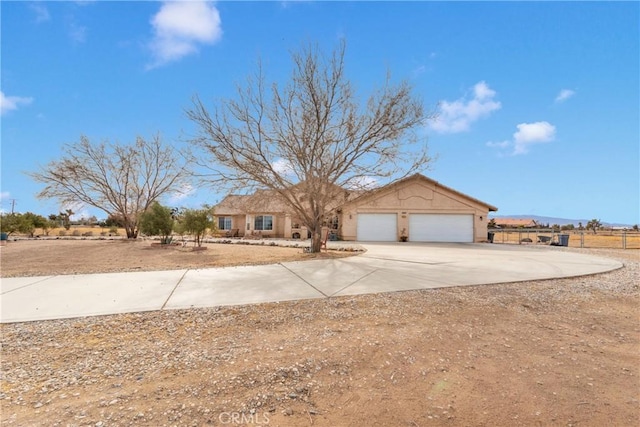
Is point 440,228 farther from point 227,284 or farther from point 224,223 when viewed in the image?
point 227,284

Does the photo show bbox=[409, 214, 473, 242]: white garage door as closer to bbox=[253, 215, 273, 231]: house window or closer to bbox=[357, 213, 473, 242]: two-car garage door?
bbox=[357, 213, 473, 242]: two-car garage door

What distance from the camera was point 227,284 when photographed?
730cm

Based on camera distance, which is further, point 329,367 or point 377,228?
point 377,228

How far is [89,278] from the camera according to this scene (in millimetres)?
8039

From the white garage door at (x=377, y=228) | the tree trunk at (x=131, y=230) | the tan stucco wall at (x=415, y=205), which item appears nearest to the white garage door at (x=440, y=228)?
the tan stucco wall at (x=415, y=205)

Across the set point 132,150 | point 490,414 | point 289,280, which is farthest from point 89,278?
point 132,150

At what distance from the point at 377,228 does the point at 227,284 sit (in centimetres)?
1906

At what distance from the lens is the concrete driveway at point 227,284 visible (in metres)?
5.77

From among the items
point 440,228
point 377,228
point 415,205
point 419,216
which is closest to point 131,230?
point 377,228

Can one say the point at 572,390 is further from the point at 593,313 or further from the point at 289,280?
the point at 289,280

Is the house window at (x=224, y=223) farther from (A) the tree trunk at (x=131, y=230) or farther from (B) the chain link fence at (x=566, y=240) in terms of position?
(B) the chain link fence at (x=566, y=240)

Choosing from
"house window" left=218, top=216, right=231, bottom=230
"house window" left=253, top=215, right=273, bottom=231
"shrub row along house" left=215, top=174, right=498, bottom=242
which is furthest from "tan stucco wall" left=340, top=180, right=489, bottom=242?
"house window" left=218, top=216, right=231, bottom=230

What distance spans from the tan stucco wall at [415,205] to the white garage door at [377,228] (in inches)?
13.0

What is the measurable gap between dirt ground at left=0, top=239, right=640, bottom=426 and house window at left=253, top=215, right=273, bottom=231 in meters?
25.3
